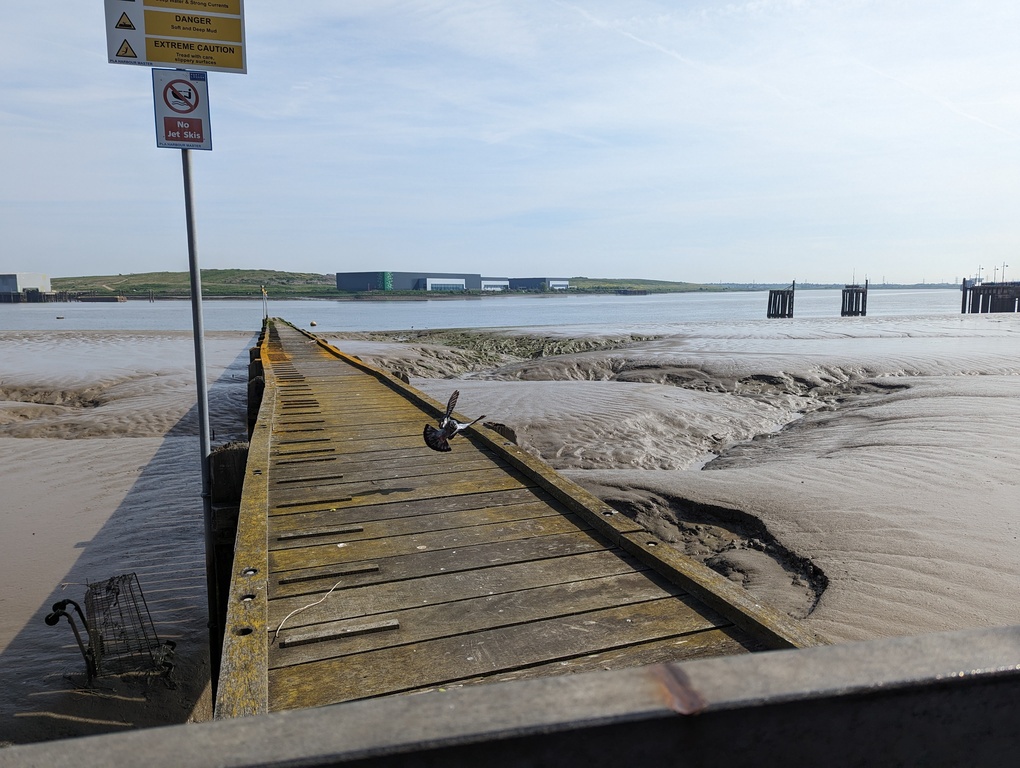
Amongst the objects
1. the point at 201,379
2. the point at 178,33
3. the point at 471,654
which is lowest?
the point at 471,654

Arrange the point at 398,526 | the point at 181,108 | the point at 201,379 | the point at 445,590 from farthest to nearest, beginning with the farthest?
the point at 201,379, the point at 181,108, the point at 398,526, the point at 445,590

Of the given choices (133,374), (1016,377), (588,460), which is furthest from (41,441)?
(1016,377)

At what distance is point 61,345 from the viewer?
3303 centimetres

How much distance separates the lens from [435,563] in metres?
3.69

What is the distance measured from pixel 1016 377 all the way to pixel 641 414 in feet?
36.4

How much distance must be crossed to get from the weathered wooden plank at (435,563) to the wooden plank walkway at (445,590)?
0.4 inches

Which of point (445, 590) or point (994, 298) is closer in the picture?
point (445, 590)

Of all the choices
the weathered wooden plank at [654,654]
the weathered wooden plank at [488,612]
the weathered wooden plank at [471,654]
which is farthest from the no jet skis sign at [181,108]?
the weathered wooden plank at [654,654]

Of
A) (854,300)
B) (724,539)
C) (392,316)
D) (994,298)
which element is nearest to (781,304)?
(854,300)

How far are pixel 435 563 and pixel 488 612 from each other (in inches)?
25.7

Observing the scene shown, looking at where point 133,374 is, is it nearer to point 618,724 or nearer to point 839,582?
point 839,582

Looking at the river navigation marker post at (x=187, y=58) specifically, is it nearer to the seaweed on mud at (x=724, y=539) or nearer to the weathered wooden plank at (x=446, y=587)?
the weathered wooden plank at (x=446, y=587)

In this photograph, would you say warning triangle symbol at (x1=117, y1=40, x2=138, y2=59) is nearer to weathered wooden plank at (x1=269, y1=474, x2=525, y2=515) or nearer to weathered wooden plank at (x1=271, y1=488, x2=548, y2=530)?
weathered wooden plank at (x1=269, y1=474, x2=525, y2=515)

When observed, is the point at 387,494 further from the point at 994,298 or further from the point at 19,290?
the point at 19,290
